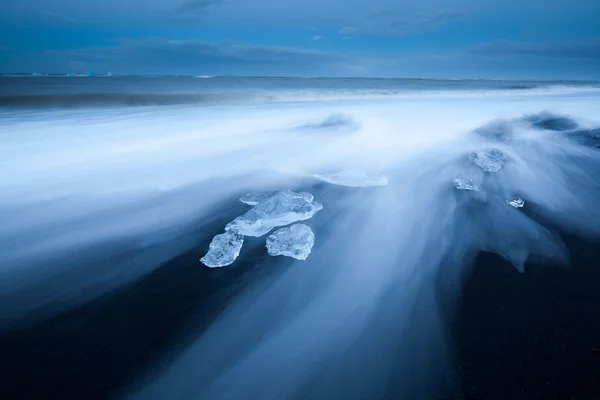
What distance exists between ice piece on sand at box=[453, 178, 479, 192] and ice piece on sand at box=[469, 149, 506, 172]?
75 centimetres

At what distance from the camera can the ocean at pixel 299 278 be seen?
5.30 feet

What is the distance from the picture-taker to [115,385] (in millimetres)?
1558

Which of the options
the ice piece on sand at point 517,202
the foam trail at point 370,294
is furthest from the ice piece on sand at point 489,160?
the ice piece on sand at point 517,202

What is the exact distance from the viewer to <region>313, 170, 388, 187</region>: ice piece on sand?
4.12 m

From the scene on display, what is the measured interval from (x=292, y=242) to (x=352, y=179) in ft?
6.11

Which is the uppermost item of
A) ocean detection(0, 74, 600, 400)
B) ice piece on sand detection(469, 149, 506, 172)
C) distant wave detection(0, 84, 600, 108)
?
ice piece on sand detection(469, 149, 506, 172)

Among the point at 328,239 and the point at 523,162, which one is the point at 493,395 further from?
the point at 523,162

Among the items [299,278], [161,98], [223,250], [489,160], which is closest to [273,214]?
[223,250]

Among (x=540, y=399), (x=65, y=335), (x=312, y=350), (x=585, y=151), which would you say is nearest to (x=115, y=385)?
(x=65, y=335)

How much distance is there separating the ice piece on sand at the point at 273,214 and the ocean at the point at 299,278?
2 cm

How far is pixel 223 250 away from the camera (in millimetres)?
2564

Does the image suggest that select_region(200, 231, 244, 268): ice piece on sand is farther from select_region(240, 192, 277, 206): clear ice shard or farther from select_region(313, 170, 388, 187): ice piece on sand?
select_region(313, 170, 388, 187): ice piece on sand

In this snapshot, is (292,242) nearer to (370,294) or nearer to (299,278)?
(299,278)

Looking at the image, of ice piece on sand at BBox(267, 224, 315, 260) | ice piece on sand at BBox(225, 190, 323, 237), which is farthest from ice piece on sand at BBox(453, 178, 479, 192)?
ice piece on sand at BBox(267, 224, 315, 260)
